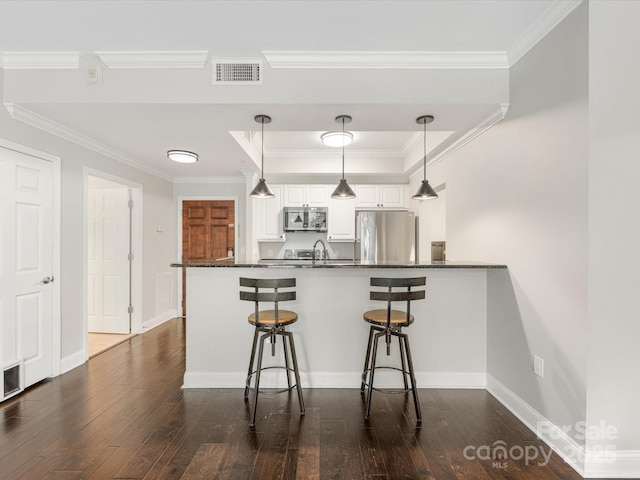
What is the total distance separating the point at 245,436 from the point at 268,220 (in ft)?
11.4

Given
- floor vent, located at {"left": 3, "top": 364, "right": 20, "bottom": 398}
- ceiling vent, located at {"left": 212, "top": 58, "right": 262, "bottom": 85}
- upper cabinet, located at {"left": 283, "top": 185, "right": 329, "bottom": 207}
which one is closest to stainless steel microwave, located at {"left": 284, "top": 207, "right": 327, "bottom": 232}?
upper cabinet, located at {"left": 283, "top": 185, "right": 329, "bottom": 207}

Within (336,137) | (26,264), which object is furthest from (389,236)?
(26,264)

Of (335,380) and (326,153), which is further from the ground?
(326,153)

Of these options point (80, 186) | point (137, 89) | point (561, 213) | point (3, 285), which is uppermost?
point (137, 89)

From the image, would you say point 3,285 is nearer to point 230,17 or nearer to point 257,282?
point 257,282

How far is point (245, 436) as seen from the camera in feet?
6.82

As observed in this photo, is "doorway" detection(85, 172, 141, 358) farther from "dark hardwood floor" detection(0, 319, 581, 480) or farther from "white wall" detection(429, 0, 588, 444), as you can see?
"white wall" detection(429, 0, 588, 444)

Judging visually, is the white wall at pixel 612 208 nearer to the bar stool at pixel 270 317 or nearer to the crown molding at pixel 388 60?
the crown molding at pixel 388 60

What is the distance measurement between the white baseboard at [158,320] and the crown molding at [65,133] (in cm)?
213

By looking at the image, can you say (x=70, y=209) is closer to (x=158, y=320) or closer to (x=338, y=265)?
(x=158, y=320)

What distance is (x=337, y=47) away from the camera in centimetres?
238

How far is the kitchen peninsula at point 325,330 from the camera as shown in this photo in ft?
9.21

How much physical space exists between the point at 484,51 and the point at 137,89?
103 inches

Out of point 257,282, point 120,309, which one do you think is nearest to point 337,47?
point 257,282
